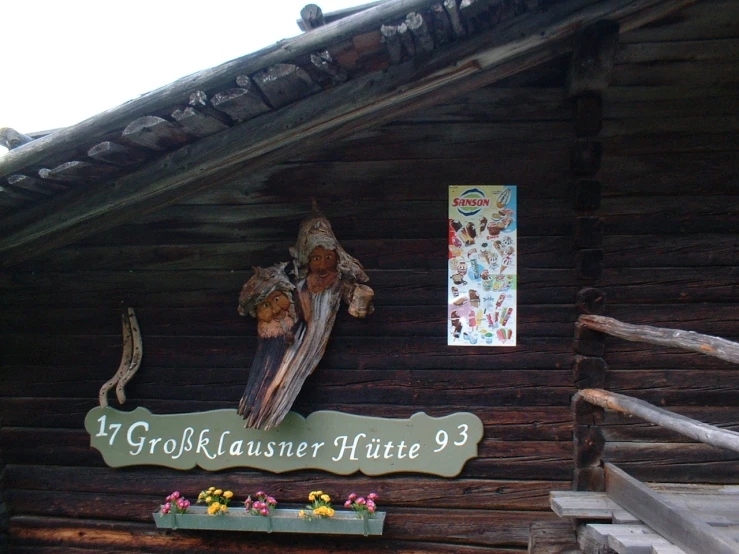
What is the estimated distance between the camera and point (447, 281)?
11.0 feet

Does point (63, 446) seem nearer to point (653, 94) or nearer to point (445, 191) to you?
point (445, 191)

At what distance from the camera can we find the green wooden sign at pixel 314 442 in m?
3.31

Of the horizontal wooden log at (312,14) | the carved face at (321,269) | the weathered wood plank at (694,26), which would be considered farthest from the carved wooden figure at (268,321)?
the weathered wood plank at (694,26)

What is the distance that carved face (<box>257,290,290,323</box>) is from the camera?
3.29 metres

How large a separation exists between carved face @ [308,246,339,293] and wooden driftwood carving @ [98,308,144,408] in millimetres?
1080

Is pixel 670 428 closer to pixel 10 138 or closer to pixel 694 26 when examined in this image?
pixel 694 26

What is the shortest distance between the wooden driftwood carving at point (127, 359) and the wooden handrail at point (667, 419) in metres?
2.51

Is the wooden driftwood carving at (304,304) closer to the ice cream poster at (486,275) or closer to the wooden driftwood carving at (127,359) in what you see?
the ice cream poster at (486,275)

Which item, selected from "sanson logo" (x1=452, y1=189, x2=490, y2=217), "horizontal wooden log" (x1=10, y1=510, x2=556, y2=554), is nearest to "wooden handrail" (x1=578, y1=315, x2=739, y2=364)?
"sanson logo" (x1=452, y1=189, x2=490, y2=217)

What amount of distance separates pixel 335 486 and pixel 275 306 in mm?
1071

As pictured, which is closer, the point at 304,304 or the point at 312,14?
the point at 312,14

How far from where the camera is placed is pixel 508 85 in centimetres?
338

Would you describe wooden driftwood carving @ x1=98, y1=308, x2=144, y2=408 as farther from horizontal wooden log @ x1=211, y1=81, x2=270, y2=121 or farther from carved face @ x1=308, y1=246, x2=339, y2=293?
horizontal wooden log @ x1=211, y1=81, x2=270, y2=121

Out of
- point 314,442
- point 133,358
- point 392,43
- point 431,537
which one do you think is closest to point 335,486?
point 314,442
